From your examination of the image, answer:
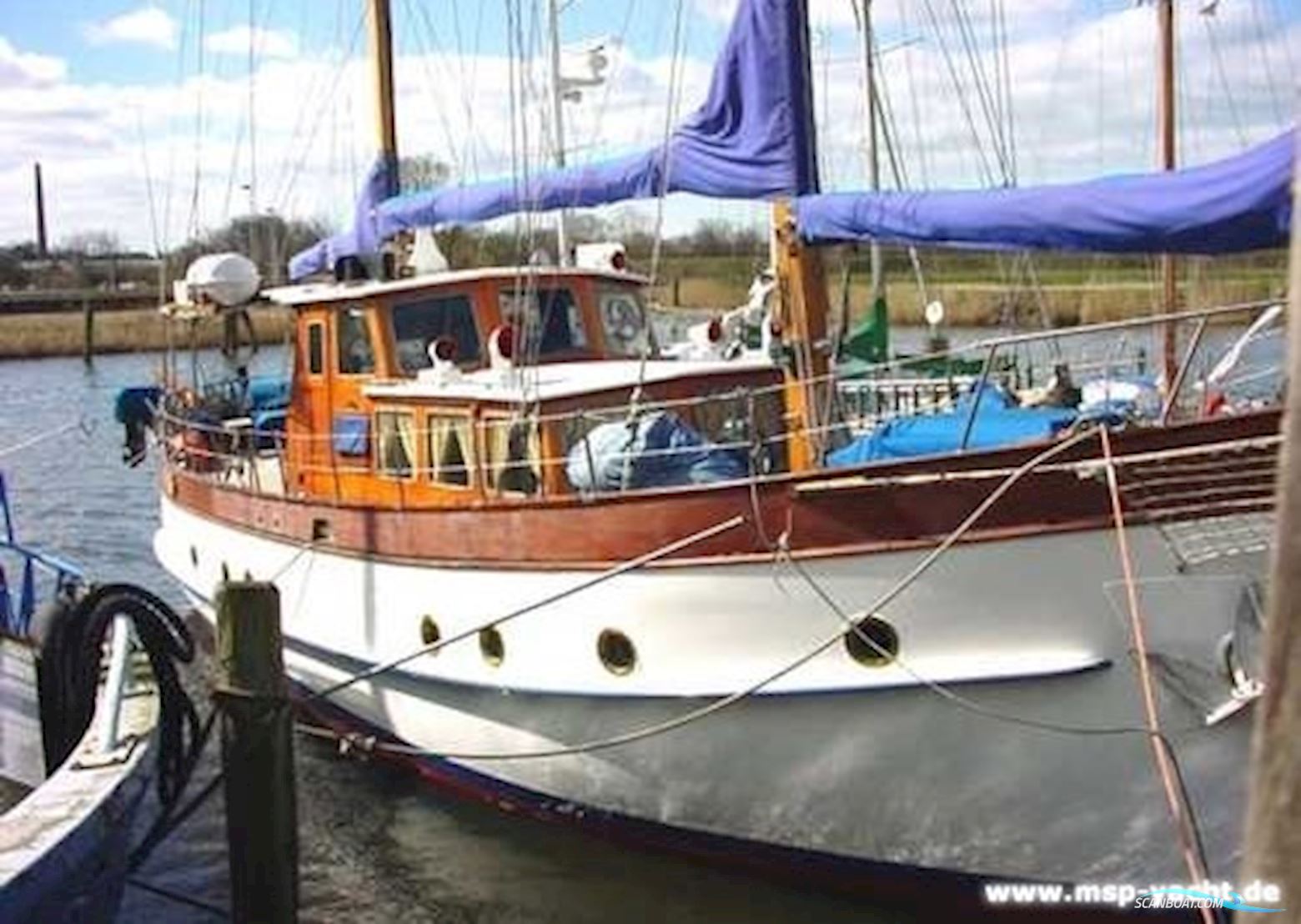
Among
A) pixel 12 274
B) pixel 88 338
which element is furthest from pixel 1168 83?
pixel 12 274

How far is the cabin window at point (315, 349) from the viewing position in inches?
514

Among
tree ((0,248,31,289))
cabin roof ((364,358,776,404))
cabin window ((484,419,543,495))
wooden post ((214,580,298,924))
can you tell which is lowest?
wooden post ((214,580,298,924))

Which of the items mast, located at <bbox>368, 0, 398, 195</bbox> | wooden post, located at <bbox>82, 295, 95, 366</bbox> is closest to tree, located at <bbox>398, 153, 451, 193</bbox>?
mast, located at <bbox>368, 0, 398, 195</bbox>

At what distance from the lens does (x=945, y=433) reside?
8.91 m

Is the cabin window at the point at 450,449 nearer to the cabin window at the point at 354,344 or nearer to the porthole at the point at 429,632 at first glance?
the porthole at the point at 429,632

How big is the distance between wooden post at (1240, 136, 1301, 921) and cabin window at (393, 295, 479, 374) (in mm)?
10462

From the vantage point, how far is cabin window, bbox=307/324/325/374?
1305 cm

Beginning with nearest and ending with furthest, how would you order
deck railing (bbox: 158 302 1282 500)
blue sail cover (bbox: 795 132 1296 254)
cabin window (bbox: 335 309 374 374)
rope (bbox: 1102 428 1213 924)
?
1. blue sail cover (bbox: 795 132 1296 254)
2. rope (bbox: 1102 428 1213 924)
3. deck railing (bbox: 158 302 1282 500)
4. cabin window (bbox: 335 309 374 374)

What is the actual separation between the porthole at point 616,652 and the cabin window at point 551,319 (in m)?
3.48

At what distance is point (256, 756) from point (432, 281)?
15.8ft

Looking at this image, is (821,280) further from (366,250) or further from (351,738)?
(366,250)

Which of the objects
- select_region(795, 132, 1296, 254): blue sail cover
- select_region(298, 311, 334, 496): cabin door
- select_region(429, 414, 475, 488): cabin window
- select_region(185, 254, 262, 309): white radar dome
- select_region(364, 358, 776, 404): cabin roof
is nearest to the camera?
select_region(795, 132, 1296, 254): blue sail cover

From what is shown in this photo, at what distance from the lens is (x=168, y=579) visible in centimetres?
2075

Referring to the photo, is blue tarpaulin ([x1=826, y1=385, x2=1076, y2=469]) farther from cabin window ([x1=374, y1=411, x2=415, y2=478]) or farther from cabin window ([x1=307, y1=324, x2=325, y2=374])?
cabin window ([x1=307, y1=324, x2=325, y2=374])
